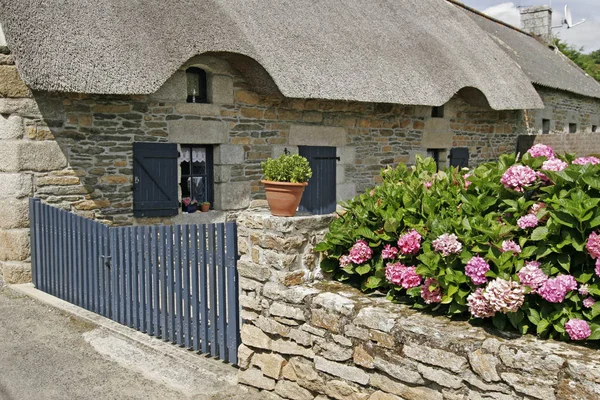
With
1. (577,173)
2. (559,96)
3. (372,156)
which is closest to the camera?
(577,173)

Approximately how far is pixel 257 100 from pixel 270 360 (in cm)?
505

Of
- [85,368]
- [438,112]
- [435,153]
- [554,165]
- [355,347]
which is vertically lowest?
[85,368]

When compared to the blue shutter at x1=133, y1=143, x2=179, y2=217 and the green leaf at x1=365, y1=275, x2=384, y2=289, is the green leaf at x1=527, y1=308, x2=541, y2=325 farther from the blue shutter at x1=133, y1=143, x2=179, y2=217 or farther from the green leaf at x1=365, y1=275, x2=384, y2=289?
the blue shutter at x1=133, y1=143, x2=179, y2=217

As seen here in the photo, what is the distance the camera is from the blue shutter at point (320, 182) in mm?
8923

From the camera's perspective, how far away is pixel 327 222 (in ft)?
13.2

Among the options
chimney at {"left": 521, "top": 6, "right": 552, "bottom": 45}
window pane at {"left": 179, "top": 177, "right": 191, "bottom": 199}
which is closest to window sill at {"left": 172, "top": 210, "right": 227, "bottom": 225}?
window pane at {"left": 179, "top": 177, "right": 191, "bottom": 199}

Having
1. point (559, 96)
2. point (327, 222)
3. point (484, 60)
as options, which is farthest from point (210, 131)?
point (559, 96)

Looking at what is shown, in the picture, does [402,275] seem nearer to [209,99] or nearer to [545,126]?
[209,99]

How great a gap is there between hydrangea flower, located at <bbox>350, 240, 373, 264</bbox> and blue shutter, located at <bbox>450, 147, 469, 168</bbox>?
7.90 metres

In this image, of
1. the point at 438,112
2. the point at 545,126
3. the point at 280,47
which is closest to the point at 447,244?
the point at 280,47

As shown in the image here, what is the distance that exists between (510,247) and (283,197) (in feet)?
4.74

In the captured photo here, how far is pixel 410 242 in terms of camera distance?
3455 mm

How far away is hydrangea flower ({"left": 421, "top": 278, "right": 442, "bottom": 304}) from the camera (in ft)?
10.6

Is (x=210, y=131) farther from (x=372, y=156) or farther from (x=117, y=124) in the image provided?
(x=372, y=156)
